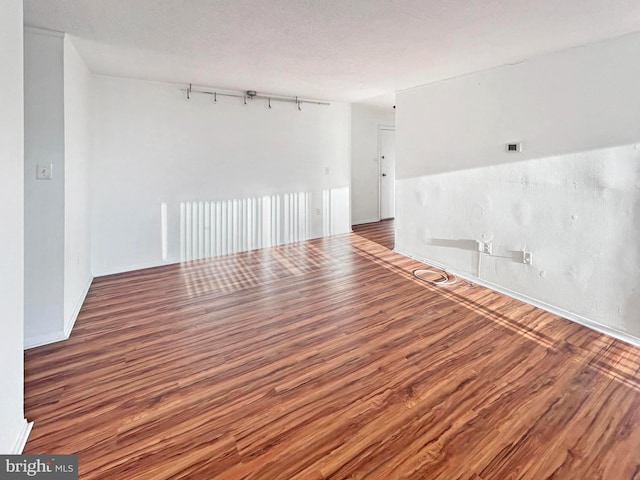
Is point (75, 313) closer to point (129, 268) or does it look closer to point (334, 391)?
point (129, 268)

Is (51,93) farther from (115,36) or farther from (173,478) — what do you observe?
(173,478)

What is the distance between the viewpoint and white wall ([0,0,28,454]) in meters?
1.42

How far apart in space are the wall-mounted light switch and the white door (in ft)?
19.7

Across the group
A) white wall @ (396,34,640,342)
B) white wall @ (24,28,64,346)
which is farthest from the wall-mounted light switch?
white wall @ (396,34,640,342)

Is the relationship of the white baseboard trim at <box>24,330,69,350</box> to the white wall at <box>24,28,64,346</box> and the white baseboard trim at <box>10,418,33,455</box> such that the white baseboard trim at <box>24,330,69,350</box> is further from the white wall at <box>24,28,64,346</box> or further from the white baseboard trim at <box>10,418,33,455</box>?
the white baseboard trim at <box>10,418,33,455</box>

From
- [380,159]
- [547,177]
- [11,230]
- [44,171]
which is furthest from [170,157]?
[380,159]

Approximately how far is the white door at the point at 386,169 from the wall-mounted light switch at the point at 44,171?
6.00 meters

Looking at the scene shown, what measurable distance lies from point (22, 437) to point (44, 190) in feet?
5.63

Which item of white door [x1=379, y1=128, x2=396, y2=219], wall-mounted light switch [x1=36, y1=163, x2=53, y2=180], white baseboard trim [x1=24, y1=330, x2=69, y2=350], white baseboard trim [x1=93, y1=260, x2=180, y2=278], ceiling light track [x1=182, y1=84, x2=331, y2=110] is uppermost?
ceiling light track [x1=182, y1=84, x2=331, y2=110]

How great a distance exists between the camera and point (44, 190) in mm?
2553

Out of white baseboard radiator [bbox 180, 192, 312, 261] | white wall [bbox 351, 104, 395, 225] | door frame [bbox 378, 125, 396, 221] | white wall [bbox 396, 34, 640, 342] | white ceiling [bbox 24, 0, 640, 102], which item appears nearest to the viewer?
white ceiling [bbox 24, 0, 640, 102]

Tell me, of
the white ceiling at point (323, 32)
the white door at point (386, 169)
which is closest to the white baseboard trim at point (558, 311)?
the white ceiling at point (323, 32)

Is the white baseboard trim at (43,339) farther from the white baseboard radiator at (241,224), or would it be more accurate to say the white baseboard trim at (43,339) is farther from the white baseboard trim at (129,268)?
the white baseboard radiator at (241,224)

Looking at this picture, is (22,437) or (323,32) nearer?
(22,437)
